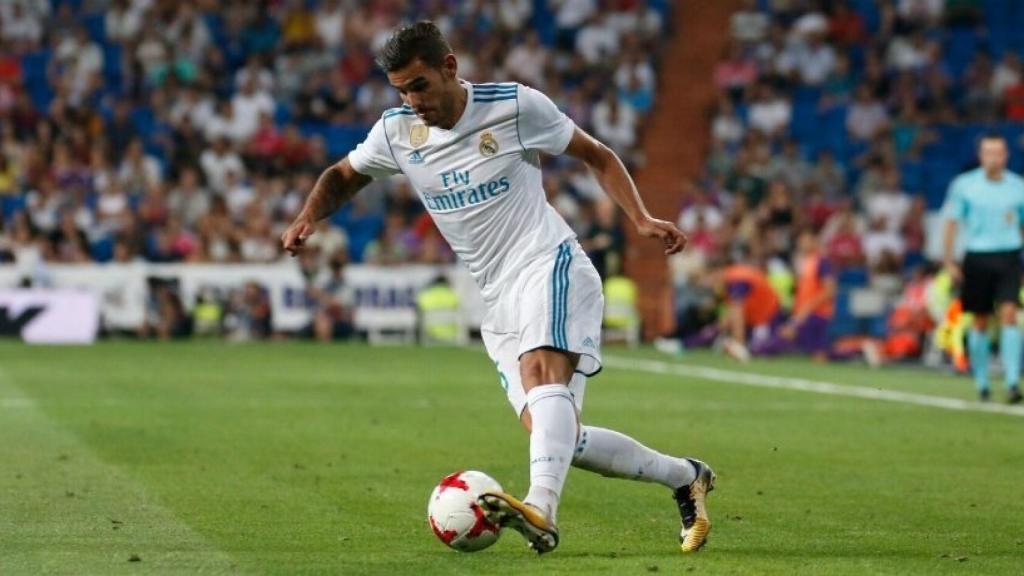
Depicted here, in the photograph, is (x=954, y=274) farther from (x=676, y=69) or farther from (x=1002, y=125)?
(x=676, y=69)

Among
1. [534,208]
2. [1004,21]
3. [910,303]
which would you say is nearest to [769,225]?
[910,303]

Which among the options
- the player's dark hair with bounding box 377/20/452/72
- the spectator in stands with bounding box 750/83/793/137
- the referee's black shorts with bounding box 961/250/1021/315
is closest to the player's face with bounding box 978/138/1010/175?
the referee's black shorts with bounding box 961/250/1021/315

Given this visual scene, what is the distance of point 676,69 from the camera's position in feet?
112

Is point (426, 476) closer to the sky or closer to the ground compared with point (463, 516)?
closer to the ground

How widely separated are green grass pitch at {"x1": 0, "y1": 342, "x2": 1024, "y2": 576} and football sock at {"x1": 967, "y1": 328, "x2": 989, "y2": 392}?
604 millimetres

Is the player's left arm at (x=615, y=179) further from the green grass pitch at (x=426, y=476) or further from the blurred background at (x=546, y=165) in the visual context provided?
the blurred background at (x=546, y=165)

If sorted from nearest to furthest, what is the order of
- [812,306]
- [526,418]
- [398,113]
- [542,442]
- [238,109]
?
[542,442]
[526,418]
[398,113]
[812,306]
[238,109]

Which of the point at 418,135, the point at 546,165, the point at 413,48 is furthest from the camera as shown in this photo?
the point at 546,165

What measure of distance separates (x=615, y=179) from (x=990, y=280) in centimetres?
994

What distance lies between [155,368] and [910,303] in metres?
9.71

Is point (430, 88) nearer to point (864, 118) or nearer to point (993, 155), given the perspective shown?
point (993, 155)

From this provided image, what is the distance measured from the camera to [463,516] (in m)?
7.58

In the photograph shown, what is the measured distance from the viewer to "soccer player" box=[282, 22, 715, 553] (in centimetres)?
778

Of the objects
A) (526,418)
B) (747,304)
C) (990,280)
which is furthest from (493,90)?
(747,304)
